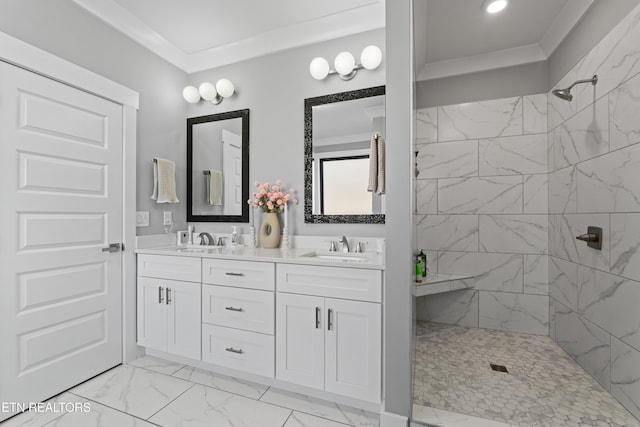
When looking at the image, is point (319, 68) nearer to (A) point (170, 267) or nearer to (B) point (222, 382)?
(A) point (170, 267)

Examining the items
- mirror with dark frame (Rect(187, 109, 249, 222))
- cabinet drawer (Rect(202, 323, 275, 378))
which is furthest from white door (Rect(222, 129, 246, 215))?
cabinet drawer (Rect(202, 323, 275, 378))

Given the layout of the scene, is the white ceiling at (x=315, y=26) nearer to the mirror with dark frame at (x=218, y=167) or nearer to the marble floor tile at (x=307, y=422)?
the mirror with dark frame at (x=218, y=167)

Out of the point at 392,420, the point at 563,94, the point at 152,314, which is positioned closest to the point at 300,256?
the point at 392,420

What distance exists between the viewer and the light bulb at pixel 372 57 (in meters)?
2.12

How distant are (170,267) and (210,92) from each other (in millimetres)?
1514

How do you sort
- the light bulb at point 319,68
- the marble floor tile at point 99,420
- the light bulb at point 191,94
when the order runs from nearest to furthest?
the marble floor tile at point 99,420 → the light bulb at point 319,68 → the light bulb at point 191,94

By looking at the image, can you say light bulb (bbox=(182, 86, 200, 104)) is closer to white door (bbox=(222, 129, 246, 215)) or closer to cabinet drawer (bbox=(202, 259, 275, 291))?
white door (bbox=(222, 129, 246, 215))

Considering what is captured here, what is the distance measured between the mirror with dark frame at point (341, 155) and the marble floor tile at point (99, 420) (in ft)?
5.17

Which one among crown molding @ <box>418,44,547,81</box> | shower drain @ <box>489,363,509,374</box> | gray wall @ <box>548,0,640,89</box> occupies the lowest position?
shower drain @ <box>489,363,509,374</box>

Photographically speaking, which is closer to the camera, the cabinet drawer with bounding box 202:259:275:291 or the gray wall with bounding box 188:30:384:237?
the cabinet drawer with bounding box 202:259:275:291

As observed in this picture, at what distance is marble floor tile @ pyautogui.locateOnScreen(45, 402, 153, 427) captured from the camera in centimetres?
157

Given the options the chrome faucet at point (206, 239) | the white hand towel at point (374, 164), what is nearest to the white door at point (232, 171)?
the chrome faucet at point (206, 239)

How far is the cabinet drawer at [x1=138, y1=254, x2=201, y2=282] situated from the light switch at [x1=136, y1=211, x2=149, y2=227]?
26 centimetres

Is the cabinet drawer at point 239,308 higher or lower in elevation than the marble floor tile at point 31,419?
higher
